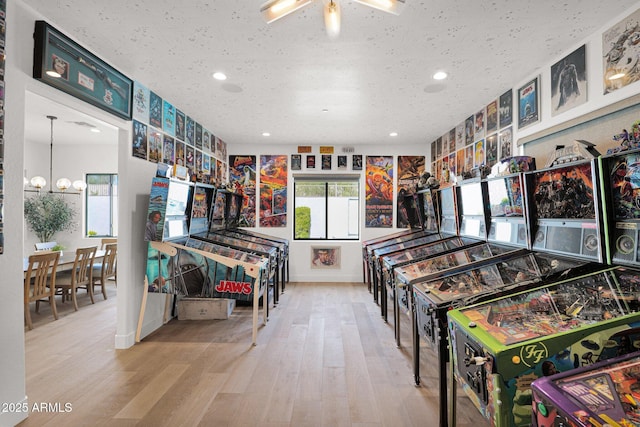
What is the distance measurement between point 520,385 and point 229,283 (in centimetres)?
263

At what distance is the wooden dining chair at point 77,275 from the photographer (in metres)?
4.48

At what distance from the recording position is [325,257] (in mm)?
6250

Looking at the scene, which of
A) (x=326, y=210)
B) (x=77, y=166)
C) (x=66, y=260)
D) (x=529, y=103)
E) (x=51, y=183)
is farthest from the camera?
(x=77, y=166)

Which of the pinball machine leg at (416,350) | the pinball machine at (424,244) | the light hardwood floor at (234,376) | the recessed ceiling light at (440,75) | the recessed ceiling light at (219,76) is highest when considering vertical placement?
the recessed ceiling light at (440,75)

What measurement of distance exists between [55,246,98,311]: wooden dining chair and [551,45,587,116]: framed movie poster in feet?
19.4

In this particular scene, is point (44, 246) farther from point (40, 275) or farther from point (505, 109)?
point (505, 109)

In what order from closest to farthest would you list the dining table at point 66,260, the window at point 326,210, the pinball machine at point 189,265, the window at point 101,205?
the pinball machine at point 189,265
the dining table at point 66,260
the window at point 326,210
the window at point 101,205

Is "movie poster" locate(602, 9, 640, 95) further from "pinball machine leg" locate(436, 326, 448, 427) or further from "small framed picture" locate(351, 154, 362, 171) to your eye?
"small framed picture" locate(351, 154, 362, 171)

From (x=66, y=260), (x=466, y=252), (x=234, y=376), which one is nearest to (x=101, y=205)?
(x=66, y=260)

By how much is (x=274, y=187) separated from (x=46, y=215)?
4.61 m

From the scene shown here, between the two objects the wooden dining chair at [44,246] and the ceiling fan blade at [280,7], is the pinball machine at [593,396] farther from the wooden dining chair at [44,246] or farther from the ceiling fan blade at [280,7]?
the wooden dining chair at [44,246]

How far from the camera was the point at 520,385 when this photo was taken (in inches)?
45.4

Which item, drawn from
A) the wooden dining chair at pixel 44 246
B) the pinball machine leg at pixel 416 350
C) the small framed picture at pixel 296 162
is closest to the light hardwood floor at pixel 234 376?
the pinball machine leg at pixel 416 350

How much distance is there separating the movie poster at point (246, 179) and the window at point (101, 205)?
290 cm
